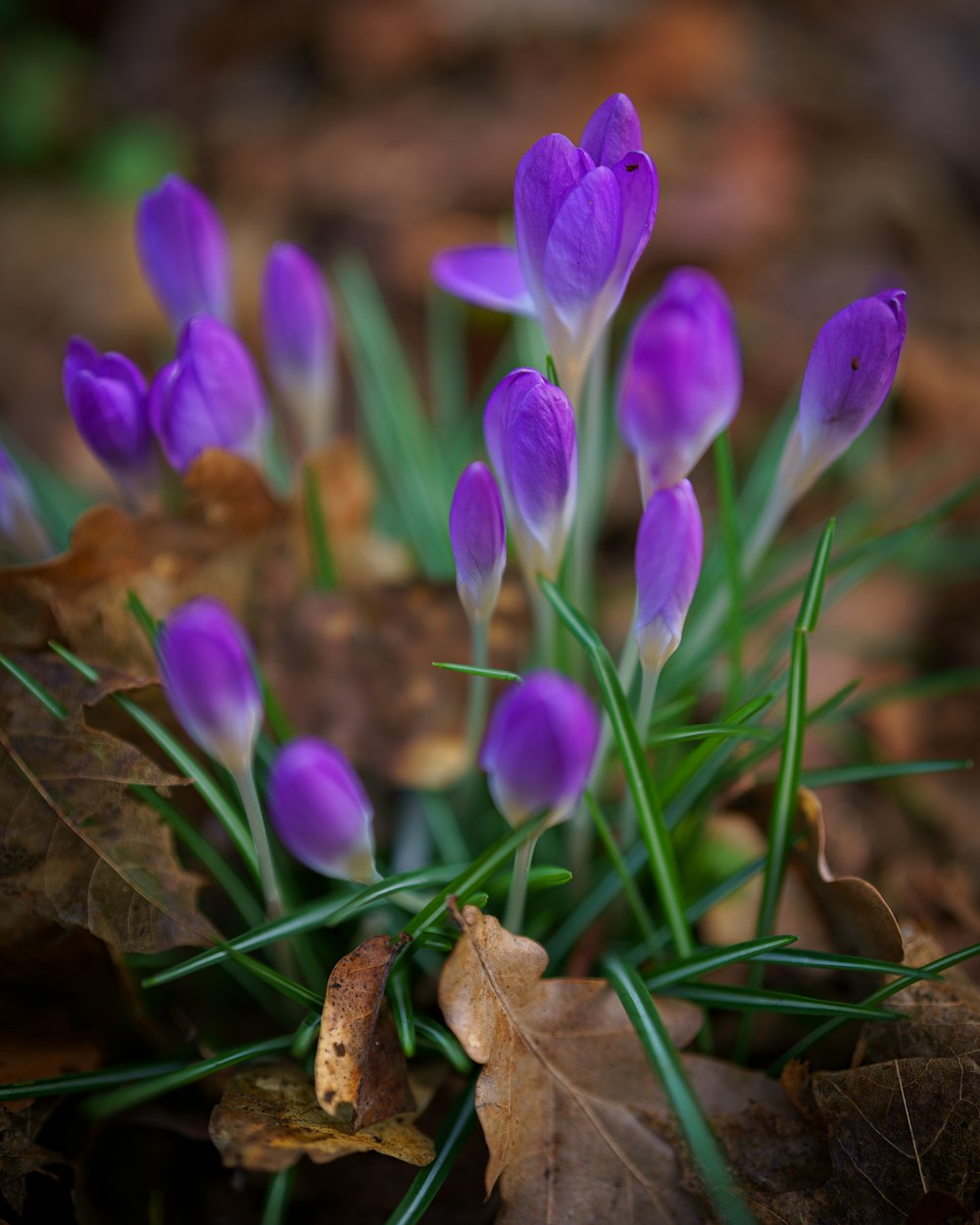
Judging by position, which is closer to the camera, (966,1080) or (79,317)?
(966,1080)

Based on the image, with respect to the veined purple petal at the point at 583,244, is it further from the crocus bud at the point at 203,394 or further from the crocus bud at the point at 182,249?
the crocus bud at the point at 182,249

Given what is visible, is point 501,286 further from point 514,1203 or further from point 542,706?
point 514,1203

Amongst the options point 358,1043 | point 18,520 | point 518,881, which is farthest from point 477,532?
Result: point 18,520

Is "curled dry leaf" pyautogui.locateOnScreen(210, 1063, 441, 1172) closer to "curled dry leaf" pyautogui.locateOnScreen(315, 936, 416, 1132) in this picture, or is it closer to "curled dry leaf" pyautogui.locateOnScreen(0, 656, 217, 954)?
"curled dry leaf" pyautogui.locateOnScreen(315, 936, 416, 1132)

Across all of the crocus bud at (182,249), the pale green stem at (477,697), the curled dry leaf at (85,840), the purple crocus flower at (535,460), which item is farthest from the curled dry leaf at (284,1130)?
the crocus bud at (182,249)

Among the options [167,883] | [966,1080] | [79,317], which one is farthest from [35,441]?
[966,1080]

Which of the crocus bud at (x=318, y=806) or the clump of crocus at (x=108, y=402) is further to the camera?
the clump of crocus at (x=108, y=402)

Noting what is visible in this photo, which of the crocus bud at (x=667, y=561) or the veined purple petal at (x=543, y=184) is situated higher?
the veined purple petal at (x=543, y=184)
